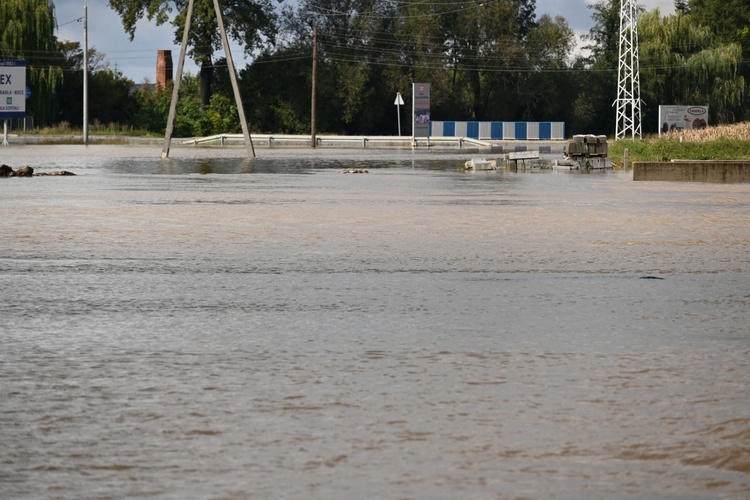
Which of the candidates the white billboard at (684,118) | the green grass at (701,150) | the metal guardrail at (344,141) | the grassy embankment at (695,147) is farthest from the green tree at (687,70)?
the green grass at (701,150)

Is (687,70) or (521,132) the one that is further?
(521,132)

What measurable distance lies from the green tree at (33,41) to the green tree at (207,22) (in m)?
6.46

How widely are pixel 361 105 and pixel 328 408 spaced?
289 feet

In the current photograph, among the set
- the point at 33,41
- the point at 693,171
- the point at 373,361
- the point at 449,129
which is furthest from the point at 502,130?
the point at 373,361

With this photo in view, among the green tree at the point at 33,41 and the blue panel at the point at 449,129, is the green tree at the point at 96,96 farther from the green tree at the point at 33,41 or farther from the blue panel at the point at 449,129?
the blue panel at the point at 449,129

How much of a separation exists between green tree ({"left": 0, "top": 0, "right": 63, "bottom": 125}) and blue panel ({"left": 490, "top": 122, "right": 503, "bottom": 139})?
3050cm

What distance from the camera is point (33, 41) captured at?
80250 millimetres

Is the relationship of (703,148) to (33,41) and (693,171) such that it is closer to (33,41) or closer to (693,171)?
(693,171)

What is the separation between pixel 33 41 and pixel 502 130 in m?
33.1

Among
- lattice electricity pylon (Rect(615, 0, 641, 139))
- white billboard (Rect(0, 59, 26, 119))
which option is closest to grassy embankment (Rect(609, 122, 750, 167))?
lattice electricity pylon (Rect(615, 0, 641, 139))

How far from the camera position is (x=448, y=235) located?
1509 cm

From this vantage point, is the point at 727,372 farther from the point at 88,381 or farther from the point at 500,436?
the point at 88,381

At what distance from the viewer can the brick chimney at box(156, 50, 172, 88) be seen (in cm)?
10386

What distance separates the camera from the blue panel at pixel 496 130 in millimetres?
92375
